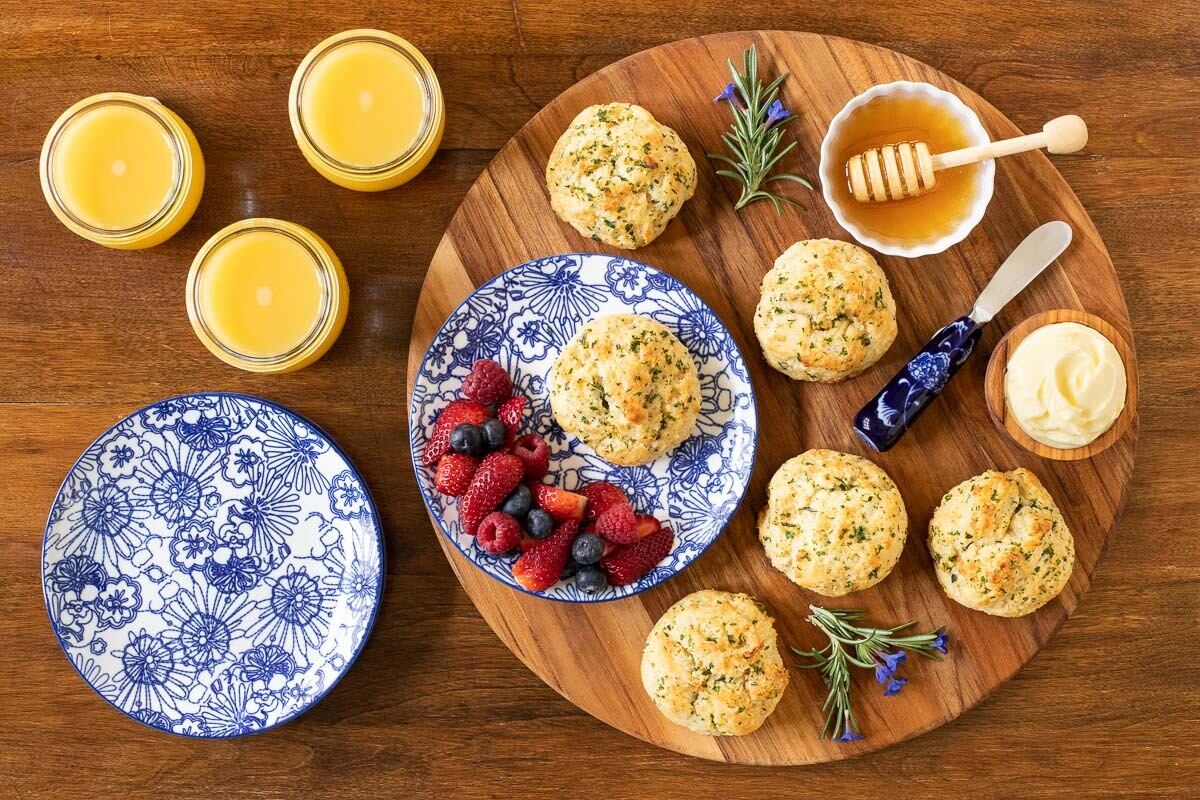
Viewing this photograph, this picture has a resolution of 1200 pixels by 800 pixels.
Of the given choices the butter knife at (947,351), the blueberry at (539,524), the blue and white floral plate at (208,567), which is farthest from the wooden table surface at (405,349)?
the blueberry at (539,524)

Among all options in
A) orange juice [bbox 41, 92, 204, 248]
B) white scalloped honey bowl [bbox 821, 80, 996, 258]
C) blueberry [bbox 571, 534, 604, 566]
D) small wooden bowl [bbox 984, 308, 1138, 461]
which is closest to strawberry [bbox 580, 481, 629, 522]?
blueberry [bbox 571, 534, 604, 566]

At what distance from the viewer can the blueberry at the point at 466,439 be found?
2773 mm

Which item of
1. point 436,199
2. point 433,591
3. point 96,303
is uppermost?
point 436,199

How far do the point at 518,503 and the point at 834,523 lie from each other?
3.16 feet

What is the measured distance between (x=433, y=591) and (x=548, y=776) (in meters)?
0.76

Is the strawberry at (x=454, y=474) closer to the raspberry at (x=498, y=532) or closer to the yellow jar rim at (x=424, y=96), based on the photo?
the raspberry at (x=498, y=532)

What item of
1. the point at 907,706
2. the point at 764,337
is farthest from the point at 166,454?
the point at 907,706

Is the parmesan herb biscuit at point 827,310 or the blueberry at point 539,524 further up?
the parmesan herb biscuit at point 827,310

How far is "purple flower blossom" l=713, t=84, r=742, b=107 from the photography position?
2926 mm

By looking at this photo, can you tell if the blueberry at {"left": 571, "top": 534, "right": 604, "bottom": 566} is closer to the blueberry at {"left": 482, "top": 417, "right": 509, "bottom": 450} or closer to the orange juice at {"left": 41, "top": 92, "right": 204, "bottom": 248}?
the blueberry at {"left": 482, "top": 417, "right": 509, "bottom": 450}

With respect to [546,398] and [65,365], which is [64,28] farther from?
[546,398]

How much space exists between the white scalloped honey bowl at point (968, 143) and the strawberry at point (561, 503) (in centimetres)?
120

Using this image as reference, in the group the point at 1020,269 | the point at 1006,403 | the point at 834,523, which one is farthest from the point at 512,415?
the point at 1020,269

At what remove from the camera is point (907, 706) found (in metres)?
2.97
